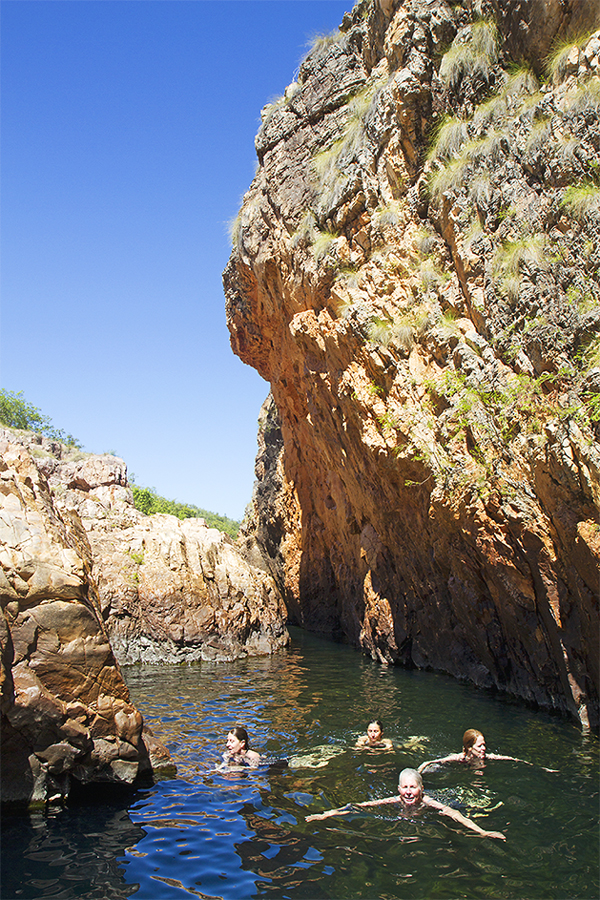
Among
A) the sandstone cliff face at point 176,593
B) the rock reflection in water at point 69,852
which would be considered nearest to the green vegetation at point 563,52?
the rock reflection in water at point 69,852

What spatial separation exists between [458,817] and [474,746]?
206 cm

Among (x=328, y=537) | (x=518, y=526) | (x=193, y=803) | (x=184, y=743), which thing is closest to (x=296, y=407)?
(x=328, y=537)

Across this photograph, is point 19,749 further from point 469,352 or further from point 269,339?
point 269,339

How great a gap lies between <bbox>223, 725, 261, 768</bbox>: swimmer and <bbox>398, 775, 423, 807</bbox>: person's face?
92.4 inches

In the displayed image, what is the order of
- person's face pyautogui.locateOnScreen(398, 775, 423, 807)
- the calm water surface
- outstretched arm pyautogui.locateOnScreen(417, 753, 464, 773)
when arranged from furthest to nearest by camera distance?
outstretched arm pyautogui.locateOnScreen(417, 753, 464, 773)
person's face pyautogui.locateOnScreen(398, 775, 423, 807)
the calm water surface

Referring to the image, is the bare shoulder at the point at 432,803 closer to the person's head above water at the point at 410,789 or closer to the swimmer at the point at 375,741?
the person's head above water at the point at 410,789

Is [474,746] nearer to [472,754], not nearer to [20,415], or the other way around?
[472,754]

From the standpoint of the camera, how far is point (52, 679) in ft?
21.2

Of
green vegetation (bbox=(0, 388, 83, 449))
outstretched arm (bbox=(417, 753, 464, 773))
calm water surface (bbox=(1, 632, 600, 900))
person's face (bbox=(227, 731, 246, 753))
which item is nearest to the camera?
calm water surface (bbox=(1, 632, 600, 900))

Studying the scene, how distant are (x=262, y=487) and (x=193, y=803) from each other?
24.9 meters

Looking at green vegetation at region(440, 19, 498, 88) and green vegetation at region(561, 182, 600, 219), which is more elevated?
green vegetation at region(440, 19, 498, 88)

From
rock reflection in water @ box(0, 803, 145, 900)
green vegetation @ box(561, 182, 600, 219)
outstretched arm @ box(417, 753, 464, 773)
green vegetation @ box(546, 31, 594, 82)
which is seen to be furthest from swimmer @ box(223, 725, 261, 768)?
green vegetation @ box(546, 31, 594, 82)

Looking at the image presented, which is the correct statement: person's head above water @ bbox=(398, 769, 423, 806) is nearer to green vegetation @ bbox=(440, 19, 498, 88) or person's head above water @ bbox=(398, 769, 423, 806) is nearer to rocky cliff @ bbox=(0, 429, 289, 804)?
rocky cliff @ bbox=(0, 429, 289, 804)

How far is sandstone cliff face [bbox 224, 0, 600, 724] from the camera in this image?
9.66 meters
